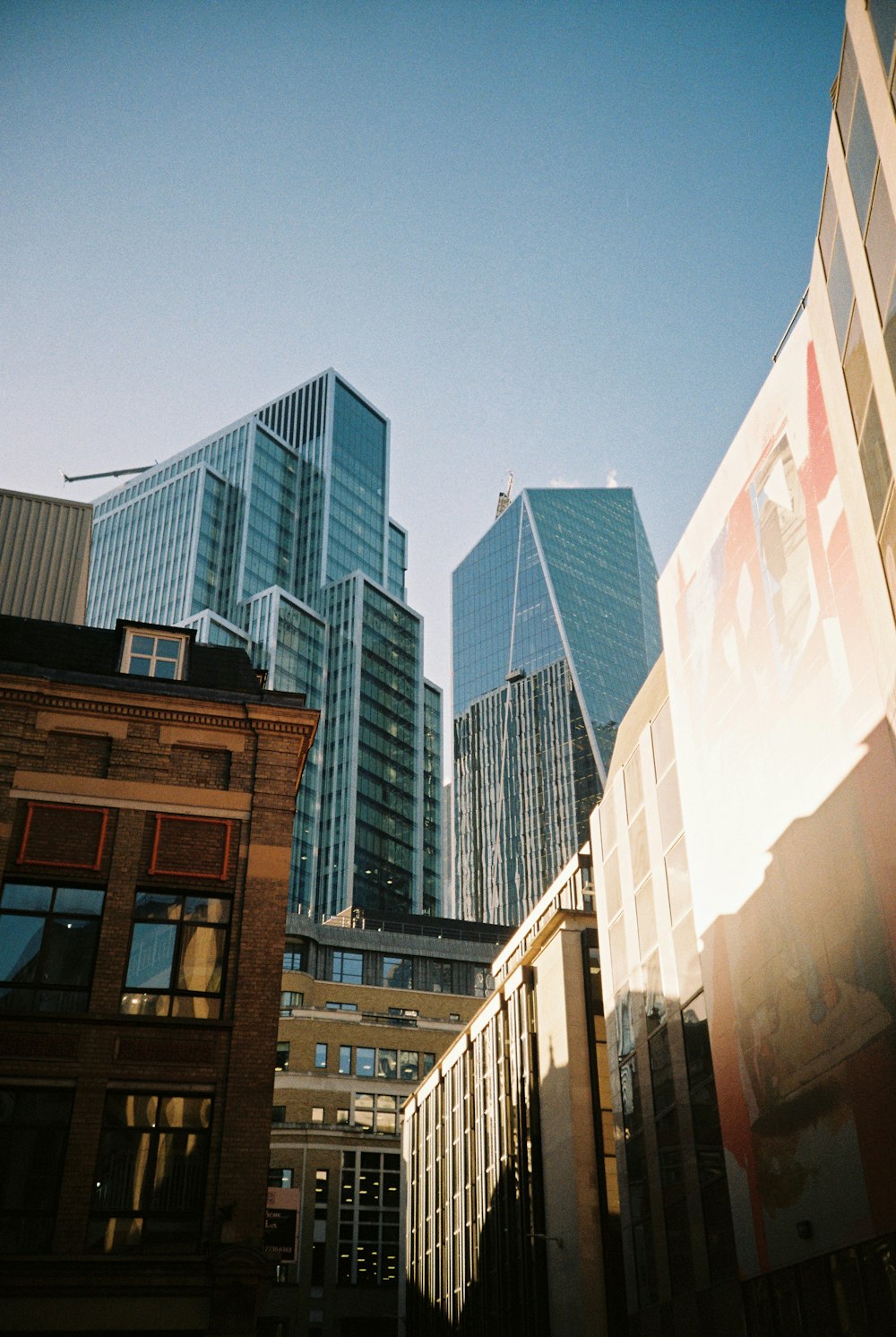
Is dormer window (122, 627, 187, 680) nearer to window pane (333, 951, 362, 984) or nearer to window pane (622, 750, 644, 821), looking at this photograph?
window pane (622, 750, 644, 821)

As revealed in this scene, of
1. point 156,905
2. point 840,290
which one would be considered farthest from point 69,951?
point 840,290

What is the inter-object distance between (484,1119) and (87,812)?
32.0m

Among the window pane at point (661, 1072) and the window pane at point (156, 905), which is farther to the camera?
the window pane at point (661, 1072)

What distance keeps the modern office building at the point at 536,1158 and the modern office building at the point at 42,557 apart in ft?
66.8

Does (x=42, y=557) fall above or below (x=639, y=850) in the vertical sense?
above

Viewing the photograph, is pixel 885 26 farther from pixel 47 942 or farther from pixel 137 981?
pixel 47 942

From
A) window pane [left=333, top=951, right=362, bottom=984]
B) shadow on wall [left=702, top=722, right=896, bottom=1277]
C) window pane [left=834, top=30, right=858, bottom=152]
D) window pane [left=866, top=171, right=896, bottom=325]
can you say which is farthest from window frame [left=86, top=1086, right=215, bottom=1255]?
window pane [left=333, top=951, right=362, bottom=984]

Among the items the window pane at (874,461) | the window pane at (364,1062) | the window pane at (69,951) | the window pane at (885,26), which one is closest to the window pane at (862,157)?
the window pane at (885,26)

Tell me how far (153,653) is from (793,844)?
618 inches

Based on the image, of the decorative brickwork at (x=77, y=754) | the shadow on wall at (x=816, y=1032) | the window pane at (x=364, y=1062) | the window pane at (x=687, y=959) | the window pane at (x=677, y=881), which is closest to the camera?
the shadow on wall at (x=816, y=1032)

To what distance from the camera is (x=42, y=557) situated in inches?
1416

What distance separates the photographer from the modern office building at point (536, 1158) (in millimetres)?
37125

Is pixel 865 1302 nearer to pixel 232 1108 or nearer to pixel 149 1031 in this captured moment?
pixel 232 1108

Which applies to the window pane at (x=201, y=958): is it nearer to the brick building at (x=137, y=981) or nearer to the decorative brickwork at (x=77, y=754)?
the brick building at (x=137, y=981)
